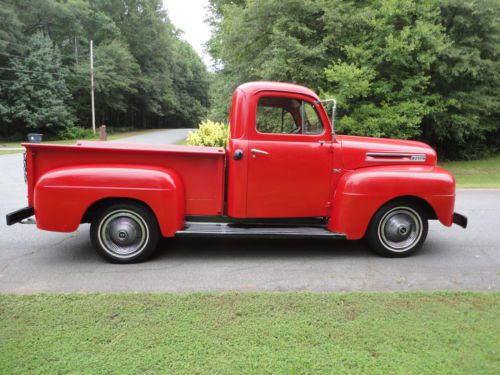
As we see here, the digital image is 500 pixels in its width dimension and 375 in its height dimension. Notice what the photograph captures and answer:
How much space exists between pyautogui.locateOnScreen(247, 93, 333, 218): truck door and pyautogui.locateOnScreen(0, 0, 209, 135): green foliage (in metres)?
33.6

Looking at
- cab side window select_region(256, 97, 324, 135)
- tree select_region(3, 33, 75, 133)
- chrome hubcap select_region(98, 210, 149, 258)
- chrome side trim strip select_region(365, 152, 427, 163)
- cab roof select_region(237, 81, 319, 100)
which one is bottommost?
chrome hubcap select_region(98, 210, 149, 258)

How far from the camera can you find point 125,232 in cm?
470

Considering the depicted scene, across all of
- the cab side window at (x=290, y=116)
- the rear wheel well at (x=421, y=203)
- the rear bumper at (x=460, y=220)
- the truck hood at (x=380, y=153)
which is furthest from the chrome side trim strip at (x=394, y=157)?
the rear bumper at (x=460, y=220)

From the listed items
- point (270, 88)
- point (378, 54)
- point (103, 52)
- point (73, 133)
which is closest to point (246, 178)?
point (270, 88)

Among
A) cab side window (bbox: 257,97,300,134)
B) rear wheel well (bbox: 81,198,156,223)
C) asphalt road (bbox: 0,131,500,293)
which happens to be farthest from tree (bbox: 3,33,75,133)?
cab side window (bbox: 257,97,300,134)

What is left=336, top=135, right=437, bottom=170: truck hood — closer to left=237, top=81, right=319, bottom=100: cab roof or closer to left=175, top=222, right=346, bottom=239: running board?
left=237, top=81, right=319, bottom=100: cab roof

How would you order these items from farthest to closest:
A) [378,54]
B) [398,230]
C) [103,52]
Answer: [103,52], [378,54], [398,230]

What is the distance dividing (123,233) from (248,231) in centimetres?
148

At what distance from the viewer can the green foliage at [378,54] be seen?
14.6 m

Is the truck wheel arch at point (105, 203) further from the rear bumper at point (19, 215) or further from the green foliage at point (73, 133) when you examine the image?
the green foliage at point (73, 133)

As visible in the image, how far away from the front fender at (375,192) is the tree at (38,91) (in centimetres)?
3412

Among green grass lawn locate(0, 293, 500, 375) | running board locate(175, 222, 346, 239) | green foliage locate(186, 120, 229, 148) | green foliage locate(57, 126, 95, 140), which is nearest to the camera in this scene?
green grass lawn locate(0, 293, 500, 375)

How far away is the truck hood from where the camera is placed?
16.6ft

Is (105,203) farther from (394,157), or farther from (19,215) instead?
(394,157)
